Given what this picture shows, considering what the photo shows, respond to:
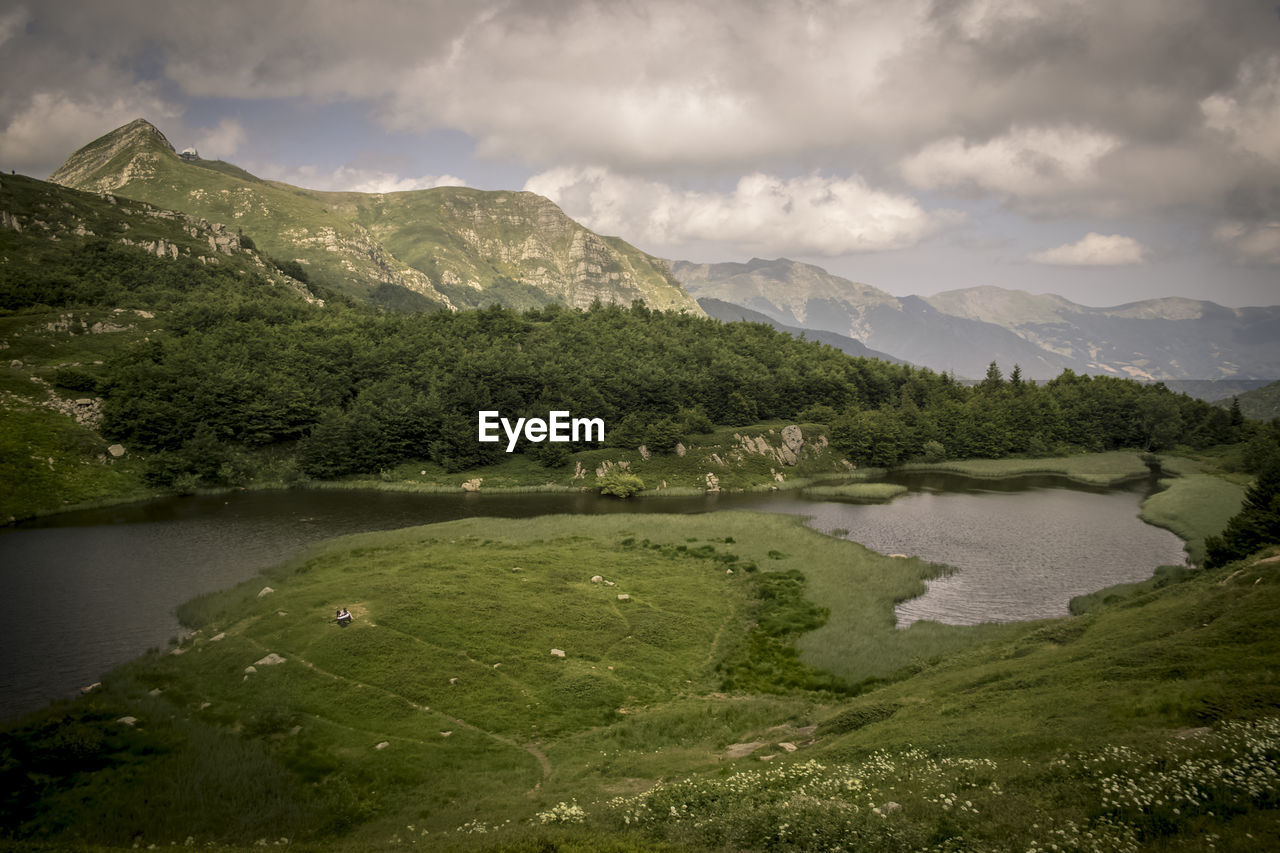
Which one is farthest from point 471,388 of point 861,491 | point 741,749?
point 741,749

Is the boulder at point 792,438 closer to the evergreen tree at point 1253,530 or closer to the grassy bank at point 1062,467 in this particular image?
the grassy bank at point 1062,467

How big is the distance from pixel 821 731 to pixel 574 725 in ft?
39.6

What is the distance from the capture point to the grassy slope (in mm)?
17422

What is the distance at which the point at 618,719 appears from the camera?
104 ft

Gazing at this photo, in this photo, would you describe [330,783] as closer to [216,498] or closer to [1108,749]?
[1108,749]

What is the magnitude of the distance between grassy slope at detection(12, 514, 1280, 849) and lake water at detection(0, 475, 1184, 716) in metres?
5.62

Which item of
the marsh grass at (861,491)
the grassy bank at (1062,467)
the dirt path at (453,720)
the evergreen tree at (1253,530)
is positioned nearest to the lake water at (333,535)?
the marsh grass at (861,491)

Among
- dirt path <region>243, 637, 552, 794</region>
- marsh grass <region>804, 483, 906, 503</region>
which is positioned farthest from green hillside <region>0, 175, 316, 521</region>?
marsh grass <region>804, 483, 906, 503</region>

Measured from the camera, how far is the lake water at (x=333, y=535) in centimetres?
4028

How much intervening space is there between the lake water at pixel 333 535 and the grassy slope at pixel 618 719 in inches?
221

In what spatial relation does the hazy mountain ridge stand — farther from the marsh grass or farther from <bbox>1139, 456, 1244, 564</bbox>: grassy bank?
<bbox>1139, 456, 1244, 564</bbox>: grassy bank

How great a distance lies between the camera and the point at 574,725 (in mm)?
30781

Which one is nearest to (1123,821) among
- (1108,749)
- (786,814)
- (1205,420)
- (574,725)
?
(1108,749)

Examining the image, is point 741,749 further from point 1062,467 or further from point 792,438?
point 1062,467
